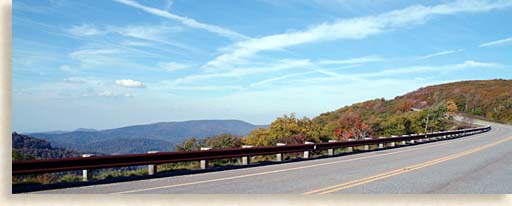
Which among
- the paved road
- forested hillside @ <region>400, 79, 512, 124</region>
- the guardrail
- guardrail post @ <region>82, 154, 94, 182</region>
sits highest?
forested hillside @ <region>400, 79, 512, 124</region>

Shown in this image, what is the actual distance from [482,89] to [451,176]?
15128 centimetres

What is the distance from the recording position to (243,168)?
15688mm

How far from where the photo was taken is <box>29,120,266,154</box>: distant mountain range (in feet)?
109

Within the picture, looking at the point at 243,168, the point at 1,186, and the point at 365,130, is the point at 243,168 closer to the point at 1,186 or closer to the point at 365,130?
the point at 1,186

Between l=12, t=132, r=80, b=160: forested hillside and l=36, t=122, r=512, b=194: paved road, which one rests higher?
l=12, t=132, r=80, b=160: forested hillside

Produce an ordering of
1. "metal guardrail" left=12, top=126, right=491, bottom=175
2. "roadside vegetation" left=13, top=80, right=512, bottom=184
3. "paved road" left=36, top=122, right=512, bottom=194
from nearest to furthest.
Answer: "paved road" left=36, top=122, right=512, bottom=194
"metal guardrail" left=12, top=126, right=491, bottom=175
"roadside vegetation" left=13, top=80, right=512, bottom=184

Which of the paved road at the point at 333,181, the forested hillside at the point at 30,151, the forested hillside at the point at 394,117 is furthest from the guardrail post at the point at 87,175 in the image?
the forested hillside at the point at 394,117

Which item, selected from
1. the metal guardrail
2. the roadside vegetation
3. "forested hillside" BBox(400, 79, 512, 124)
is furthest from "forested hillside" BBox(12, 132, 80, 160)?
"forested hillside" BBox(400, 79, 512, 124)

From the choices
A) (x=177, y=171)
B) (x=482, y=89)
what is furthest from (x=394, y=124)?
(x=482, y=89)

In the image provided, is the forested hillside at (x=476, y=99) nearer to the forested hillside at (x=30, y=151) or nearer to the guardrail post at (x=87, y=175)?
the forested hillside at (x=30, y=151)

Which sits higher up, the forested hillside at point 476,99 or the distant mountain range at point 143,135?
the forested hillside at point 476,99

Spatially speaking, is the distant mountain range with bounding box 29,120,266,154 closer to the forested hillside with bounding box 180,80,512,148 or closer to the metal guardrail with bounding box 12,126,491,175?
the forested hillside with bounding box 180,80,512,148

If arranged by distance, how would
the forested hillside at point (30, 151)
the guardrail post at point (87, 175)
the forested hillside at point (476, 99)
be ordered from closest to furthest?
the guardrail post at point (87, 175) → the forested hillside at point (30, 151) → the forested hillside at point (476, 99)

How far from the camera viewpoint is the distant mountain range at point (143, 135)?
33344mm
